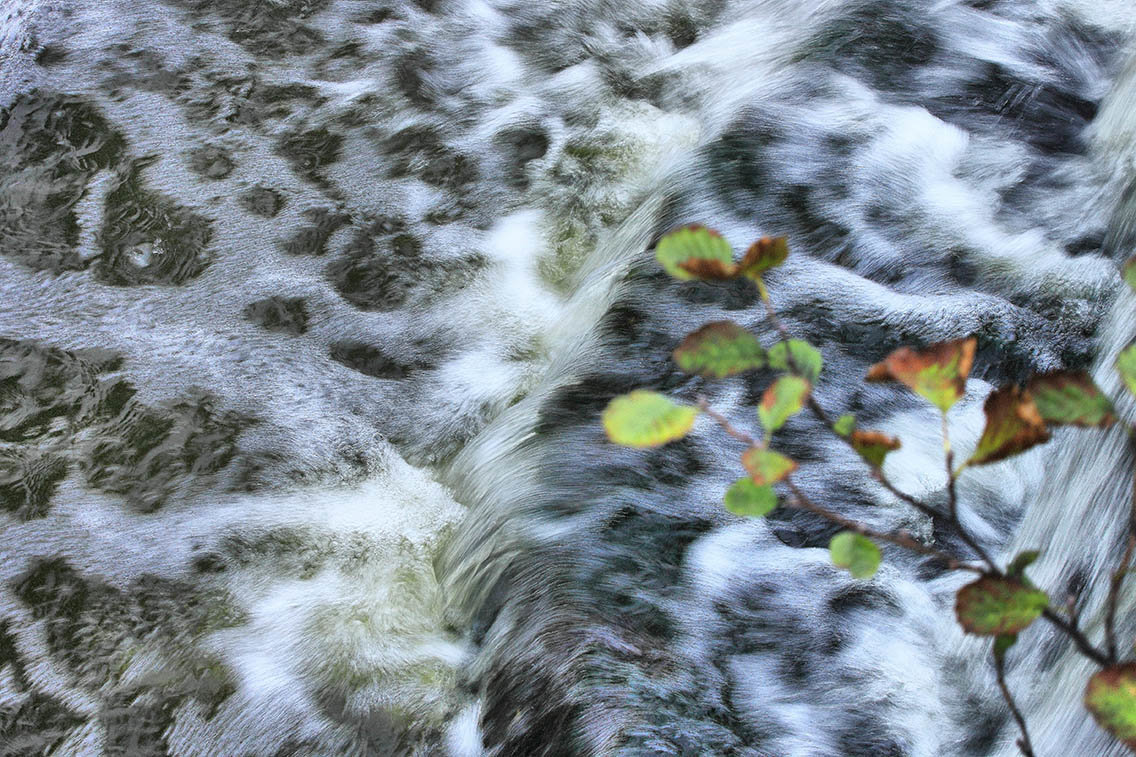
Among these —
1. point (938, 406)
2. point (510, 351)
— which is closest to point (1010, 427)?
point (938, 406)

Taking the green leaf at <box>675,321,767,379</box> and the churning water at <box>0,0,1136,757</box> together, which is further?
the churning water at <box>0,0,1136,757</box>

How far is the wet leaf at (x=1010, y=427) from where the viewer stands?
34.3 inches

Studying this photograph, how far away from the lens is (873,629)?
1.80 meters

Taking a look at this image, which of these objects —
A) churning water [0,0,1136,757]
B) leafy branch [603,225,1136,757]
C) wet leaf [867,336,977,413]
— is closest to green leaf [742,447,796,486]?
leafy branch [603,225,1136,757]

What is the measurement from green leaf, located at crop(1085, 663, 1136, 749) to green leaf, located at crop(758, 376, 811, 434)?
356 mm

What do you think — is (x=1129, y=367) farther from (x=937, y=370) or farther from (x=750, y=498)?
(x=750, y=498)

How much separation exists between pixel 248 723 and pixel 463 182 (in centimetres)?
169

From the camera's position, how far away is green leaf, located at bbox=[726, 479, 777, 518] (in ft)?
3.23

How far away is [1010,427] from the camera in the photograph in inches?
34.6

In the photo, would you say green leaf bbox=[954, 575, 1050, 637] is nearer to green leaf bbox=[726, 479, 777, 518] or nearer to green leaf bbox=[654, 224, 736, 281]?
green leaf bbox=[726, 479, 777, 518]

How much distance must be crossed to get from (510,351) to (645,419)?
5.44 feet

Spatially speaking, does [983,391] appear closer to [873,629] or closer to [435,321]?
[873,629]

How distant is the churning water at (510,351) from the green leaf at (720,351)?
0.85 metres

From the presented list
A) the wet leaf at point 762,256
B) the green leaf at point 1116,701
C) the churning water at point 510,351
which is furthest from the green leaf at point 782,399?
the churning water at point 510,351
